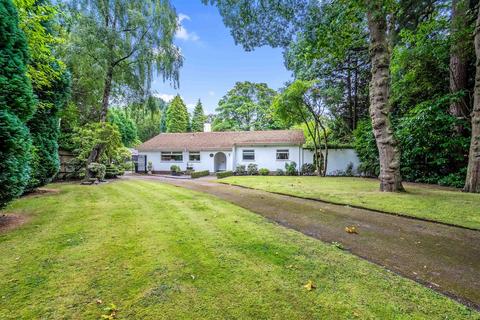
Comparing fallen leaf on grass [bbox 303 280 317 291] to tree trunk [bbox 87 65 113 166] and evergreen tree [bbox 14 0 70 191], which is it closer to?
evergreen tree [bbox 14 0 70 191]

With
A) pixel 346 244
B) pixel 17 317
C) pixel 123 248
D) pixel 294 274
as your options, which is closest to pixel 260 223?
pixel 346 244

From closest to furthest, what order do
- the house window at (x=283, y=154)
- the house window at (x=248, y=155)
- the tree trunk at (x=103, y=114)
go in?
the tree trunk at (x=103, y=114)
the house window at (x=283, y=154)
the house window at (x=248, y=155)

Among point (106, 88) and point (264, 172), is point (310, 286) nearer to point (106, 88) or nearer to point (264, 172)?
point (106, 88)

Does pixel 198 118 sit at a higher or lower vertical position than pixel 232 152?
higher

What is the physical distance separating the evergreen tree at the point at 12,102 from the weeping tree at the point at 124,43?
28.2ft

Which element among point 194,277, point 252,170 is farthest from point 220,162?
point 194,277

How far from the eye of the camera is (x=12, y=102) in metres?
4.40

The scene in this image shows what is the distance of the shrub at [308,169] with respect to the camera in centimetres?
1911

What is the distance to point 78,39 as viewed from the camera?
37.2 ft

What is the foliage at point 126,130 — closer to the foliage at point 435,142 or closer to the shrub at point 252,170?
the shrub at point 252,170

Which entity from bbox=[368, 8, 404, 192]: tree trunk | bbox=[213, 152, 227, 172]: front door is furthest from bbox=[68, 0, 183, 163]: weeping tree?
bbox=[368, 8, 404, 192]: tree trunk

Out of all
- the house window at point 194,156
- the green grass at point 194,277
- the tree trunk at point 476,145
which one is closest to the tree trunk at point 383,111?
the tree trunk at point 476,145

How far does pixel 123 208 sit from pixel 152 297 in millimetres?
4513

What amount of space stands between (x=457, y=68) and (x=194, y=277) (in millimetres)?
14280
